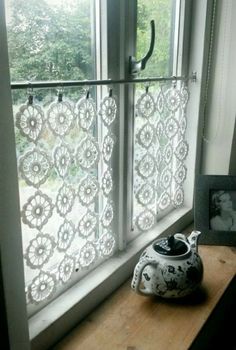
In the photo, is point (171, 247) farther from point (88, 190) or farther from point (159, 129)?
point (159, 129)

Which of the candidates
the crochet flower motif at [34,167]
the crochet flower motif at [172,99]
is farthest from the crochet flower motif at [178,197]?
the crochet flower motif at [34,167]

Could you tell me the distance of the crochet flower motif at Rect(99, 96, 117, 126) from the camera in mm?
985

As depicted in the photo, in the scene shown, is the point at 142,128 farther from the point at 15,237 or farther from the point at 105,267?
the point at 15,237

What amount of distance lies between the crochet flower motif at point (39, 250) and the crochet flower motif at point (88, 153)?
0.70 ft

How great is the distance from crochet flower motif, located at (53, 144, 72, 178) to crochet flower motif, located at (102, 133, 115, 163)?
→ 15 cm

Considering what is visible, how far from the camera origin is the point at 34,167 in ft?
2.62

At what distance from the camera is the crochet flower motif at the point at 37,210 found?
804mm

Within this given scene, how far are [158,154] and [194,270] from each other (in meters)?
0.45

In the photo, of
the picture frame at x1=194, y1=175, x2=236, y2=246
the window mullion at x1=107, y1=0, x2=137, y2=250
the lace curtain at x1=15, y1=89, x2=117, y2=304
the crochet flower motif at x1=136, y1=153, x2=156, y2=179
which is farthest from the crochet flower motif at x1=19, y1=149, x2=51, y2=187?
the picture frame at x1=194, y1=175, x2=236, y2=246

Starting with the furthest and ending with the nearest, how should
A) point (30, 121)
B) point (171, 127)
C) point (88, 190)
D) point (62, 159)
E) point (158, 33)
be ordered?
point (171, 127)
point (158, 33)
point (88, 190)
point (62, 159)
point (30, 121)

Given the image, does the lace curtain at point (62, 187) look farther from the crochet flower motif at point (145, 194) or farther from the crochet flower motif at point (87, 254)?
the crochet flower motif at point (145, 194)

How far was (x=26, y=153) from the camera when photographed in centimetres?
77

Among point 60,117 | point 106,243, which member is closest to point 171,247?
point 106,243

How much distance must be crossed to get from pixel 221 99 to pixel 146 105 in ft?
1.56
